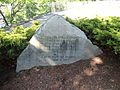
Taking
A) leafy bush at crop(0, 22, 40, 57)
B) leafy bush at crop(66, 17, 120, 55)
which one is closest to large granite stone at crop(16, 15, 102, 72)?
leafy bush at crop(0, 22, 40, 57)

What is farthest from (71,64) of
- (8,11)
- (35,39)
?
(8,11)

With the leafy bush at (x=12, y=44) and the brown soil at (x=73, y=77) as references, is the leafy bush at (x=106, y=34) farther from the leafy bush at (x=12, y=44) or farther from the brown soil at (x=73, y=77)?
the leafy bush at (x=12, y=44)

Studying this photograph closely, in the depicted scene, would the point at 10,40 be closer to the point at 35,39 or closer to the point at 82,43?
the point at 35,39

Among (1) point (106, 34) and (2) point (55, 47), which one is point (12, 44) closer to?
(2) point (55, 47)

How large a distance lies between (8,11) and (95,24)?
399 inches

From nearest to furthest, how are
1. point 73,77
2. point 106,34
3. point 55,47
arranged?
1. point 73,77
2. point 106,34
3. point 55,47

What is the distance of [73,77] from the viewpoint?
9.25ft

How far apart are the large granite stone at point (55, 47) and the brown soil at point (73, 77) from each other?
14 cm

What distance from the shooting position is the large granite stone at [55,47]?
10.2 feet

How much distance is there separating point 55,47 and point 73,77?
30.2 inches

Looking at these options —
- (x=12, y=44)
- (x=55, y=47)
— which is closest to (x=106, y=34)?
(x=55, y=47)

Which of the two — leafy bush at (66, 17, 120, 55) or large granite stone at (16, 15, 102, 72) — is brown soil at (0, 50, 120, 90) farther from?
leafy bush at (66, 17, 120, 55)

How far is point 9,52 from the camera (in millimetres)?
2998

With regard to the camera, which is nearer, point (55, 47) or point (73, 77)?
point (73, 77)
